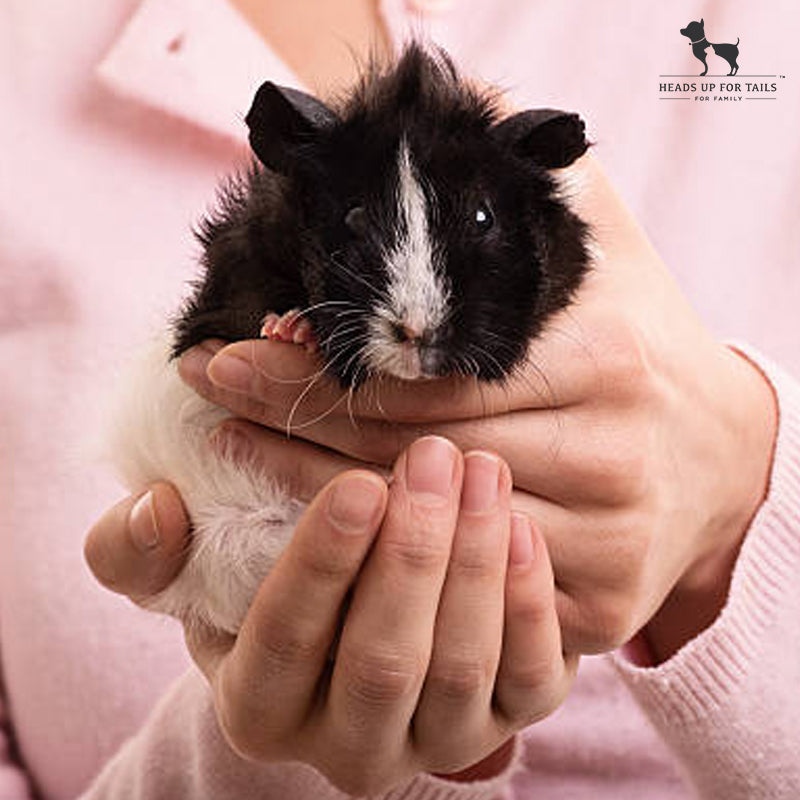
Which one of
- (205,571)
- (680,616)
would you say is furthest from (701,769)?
(205,571)

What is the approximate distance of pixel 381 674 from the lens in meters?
0.91

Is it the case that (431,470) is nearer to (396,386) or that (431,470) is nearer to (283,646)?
(396,386)

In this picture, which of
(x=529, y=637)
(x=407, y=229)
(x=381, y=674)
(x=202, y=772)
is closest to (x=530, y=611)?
(x=529, y=637)

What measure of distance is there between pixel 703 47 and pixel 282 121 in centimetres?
115

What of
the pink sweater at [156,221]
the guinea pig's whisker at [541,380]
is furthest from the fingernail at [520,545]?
the pink sweater at [156,221]

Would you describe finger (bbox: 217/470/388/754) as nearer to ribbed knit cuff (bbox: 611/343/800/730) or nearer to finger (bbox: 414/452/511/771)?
finger (bbox: 414/452/511/771)

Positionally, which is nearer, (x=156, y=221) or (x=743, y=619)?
(x=743, y=619)

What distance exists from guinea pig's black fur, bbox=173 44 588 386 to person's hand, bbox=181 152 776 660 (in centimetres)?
5

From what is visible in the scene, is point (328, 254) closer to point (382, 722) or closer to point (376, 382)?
point (376, 382)

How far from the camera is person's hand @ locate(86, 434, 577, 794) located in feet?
2.87

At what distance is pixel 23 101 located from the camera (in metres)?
1.76

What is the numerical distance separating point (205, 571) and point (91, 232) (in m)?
0.84

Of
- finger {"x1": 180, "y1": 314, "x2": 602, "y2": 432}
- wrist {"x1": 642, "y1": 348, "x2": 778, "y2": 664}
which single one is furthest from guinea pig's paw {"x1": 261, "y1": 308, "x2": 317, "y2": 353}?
wrist {"x1": 642, "y1": 348, "x2": 778, "y2": 664}

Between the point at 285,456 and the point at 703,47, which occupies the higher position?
the point at 703,47
